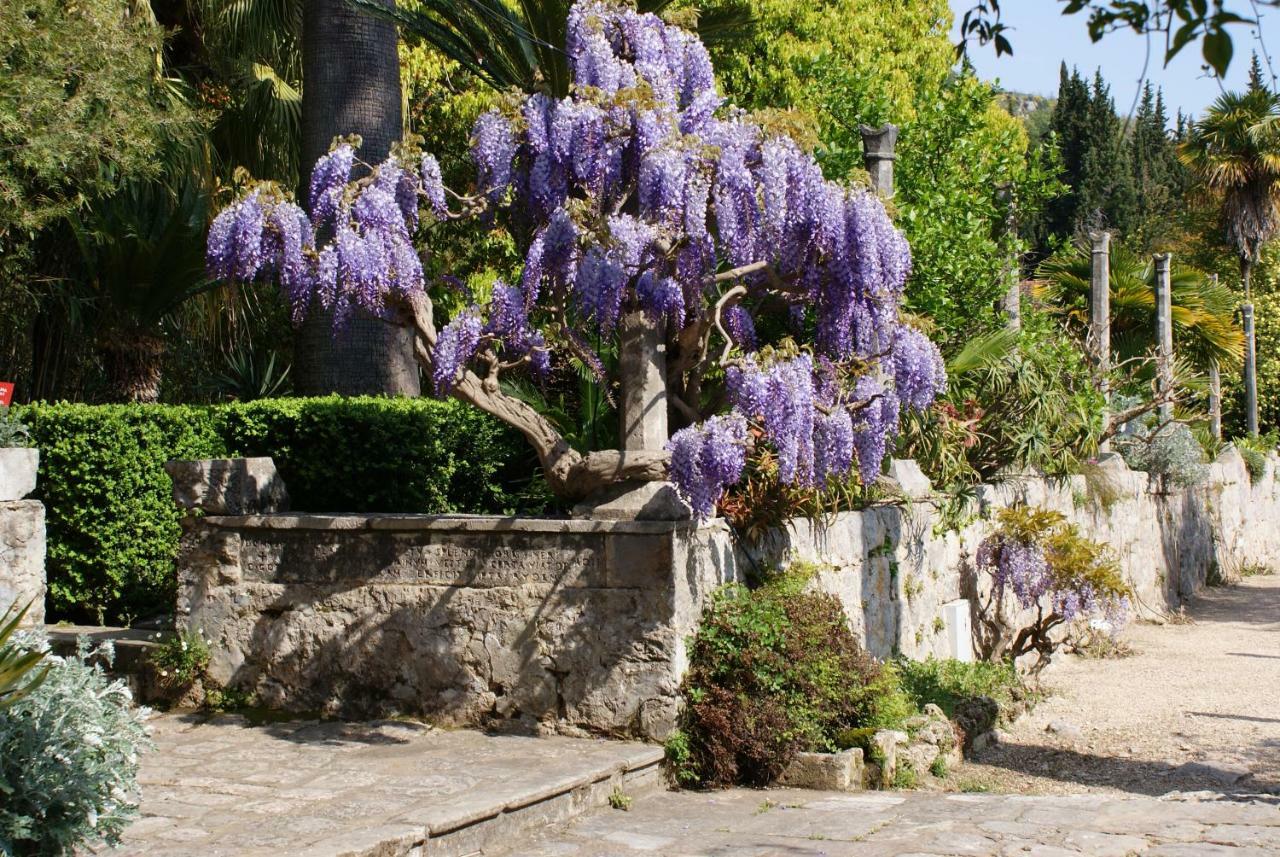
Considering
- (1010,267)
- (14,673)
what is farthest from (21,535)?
(1010,267)

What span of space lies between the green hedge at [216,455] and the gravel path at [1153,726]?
330 centimetres

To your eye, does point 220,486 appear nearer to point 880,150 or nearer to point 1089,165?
point 880,150

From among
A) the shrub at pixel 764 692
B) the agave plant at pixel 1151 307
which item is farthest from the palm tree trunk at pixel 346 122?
the agave plant at pixel 1151 307

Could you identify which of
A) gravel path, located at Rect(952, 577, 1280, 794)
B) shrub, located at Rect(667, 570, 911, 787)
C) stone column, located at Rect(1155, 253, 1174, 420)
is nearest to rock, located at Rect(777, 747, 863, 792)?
shrub, located at Rect(667, 570, 911, 787)

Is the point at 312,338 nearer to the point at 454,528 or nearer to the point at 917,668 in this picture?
the point at 454,528

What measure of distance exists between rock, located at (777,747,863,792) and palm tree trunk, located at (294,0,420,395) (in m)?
4.66

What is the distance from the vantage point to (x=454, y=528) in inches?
274

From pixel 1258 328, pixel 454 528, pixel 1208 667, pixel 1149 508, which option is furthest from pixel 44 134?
pixel 1258 328

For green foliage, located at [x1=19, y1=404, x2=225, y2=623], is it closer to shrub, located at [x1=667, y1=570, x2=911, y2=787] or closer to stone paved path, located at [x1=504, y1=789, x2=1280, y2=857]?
shrub, located at [x1=667, y1=570, x2=911, y2=787]

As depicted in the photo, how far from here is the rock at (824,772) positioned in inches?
256

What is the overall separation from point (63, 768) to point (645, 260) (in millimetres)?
3674

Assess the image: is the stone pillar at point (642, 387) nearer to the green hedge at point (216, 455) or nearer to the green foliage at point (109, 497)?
the green hedge at point (216, 455)

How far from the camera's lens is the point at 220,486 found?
7.45m

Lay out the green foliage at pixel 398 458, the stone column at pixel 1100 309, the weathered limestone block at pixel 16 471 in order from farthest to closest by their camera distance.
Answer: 1. the stone column at pixel 1100 309
2. the green foliage at pixel 398 458
3. the weathered limestone block at pixel 16 471
